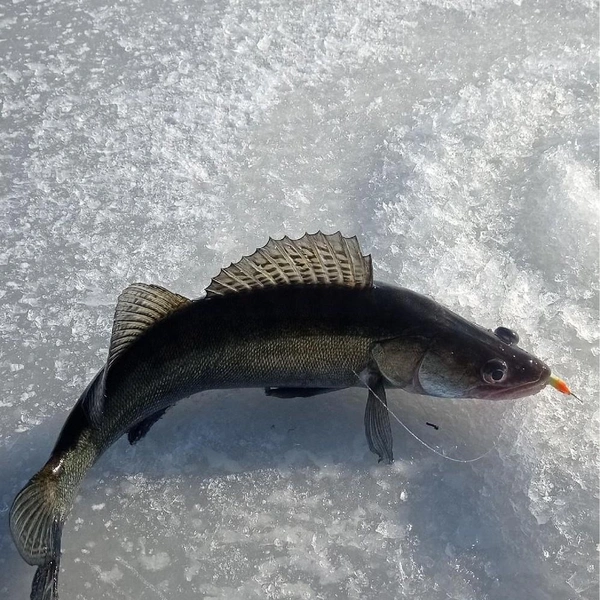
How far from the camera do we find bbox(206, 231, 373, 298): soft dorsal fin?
8.25ft

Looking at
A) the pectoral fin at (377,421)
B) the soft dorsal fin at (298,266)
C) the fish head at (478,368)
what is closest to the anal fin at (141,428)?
the soft dorsal fin at (298,266)

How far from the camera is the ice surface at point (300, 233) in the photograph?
101 inches

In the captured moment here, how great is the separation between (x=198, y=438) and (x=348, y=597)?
767mm

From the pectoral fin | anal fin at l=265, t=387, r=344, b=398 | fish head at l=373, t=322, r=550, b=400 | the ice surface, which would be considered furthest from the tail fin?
fish head at l=373, t=322, r=550, b=400

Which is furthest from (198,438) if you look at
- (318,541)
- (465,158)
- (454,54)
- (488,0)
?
(488,0)

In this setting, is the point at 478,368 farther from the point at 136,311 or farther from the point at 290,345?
the point at 136,311

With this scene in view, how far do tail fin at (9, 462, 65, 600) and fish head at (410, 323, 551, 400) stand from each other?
1.26m

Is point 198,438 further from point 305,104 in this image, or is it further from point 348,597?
point 305,104

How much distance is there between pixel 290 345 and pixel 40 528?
970mm

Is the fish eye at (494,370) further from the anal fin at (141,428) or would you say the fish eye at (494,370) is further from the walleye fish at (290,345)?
the anal fin at (141,428)

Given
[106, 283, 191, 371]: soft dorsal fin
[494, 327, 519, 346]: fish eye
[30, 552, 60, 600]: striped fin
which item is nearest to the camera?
[30, 552, 60, 600]: striped fin

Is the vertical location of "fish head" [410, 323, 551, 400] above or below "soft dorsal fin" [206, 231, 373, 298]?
below

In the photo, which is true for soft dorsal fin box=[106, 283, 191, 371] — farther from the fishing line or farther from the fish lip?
the fish lip

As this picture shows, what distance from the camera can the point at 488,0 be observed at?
13.8 feet
